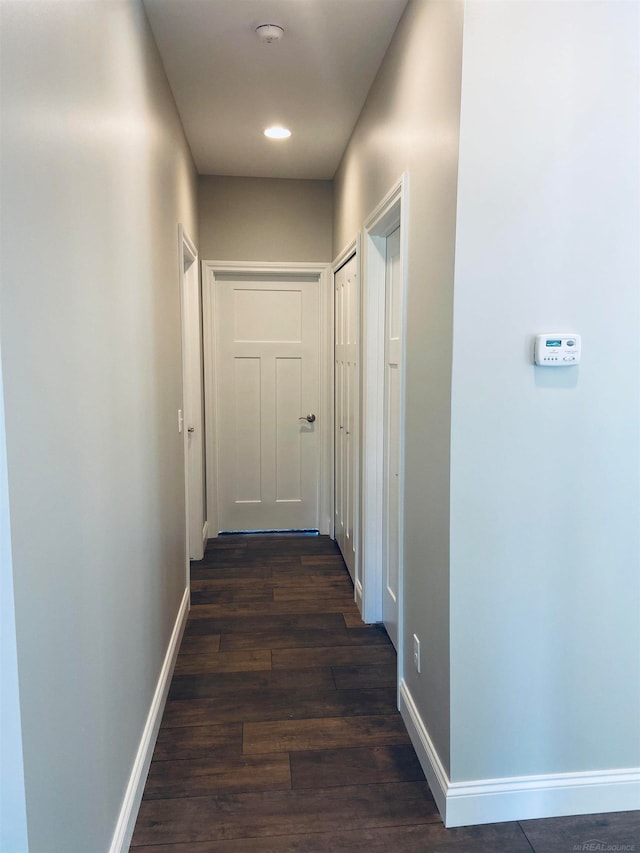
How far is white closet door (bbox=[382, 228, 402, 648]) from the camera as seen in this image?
105 inches

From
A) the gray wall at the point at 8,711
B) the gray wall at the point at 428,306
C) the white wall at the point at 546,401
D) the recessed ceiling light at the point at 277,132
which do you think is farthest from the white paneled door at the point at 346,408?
the gray wall at the point at 8,711

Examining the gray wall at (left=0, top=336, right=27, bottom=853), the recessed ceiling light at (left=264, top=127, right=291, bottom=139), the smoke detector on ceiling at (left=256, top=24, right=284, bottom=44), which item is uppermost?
the recessed ceiling light at (left=264, top=127, right=291, bottom=139)

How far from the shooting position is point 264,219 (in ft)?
13.8

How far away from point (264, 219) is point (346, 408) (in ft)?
5.09

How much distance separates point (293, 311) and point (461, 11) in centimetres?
292

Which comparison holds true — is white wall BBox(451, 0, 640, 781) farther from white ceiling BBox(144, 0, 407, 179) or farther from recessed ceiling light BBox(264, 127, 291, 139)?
recessed ceiling light BBox(264, 127, 291, 139)

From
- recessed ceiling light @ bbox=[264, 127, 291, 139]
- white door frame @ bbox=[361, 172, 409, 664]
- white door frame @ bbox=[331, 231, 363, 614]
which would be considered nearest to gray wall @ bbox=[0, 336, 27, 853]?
white door frame @ bbox=[361, 172, 409, 664]

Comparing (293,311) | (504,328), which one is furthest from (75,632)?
(293,311)

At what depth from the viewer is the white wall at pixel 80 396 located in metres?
0.97

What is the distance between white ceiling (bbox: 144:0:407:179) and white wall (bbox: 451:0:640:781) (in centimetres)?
81

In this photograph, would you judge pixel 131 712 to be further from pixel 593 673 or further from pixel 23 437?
pixel 593 673

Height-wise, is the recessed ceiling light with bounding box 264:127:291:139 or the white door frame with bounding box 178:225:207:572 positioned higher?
the recessed ceiling light with bounding box 264:127:291:139

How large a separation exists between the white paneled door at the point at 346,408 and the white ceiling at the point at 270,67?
0.79 metres

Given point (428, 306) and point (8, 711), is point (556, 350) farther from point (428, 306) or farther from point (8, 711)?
point (8, 711)
